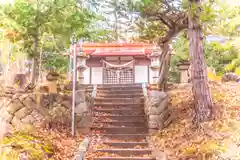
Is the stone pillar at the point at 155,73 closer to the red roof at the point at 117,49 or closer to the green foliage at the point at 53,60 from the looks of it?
the red roof at the point at 117,49

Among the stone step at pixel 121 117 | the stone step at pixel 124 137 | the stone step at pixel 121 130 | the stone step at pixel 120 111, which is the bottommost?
the stone step at pixel 124 137

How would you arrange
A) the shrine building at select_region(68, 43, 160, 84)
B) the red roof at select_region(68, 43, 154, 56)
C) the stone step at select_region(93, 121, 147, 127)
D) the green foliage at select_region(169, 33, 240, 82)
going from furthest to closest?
the shrine building at select_region(68, 43, 160, 84) < the red roof at select_region(68, 43, 154, 56) < the green foliage at select_region(169, 33, 240, 82) < the stone step at select_region(93, 121, 147, 127)

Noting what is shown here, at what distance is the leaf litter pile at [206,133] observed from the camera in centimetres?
561

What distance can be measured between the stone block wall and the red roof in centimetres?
773

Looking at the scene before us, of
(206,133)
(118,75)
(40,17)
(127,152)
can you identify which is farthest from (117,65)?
(206,133)

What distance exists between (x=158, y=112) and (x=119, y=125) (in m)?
1.50

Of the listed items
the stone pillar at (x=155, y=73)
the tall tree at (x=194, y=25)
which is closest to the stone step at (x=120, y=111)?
the stone pillar at (x=155, y=73)

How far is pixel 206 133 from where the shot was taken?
6.62m

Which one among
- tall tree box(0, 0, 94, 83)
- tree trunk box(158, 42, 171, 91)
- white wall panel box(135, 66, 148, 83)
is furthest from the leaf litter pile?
white wall panel box(135, 66, 148, 83)

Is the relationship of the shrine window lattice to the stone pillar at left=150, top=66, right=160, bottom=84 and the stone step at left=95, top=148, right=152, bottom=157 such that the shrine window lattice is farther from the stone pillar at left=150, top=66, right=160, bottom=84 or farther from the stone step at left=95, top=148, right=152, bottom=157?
the stone step at left=95, top=148, right=152, bottom=157

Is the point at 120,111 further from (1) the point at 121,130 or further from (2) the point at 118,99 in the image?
(1) the point at 121,130

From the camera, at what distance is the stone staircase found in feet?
24.0

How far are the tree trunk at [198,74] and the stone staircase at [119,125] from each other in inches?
66.3

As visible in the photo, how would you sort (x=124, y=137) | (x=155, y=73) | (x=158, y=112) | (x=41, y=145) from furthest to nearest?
1. (x=155, y=73)
2. (x=158, y=112)
3. (x=124, y=137)
4. (x=41, y=145)
